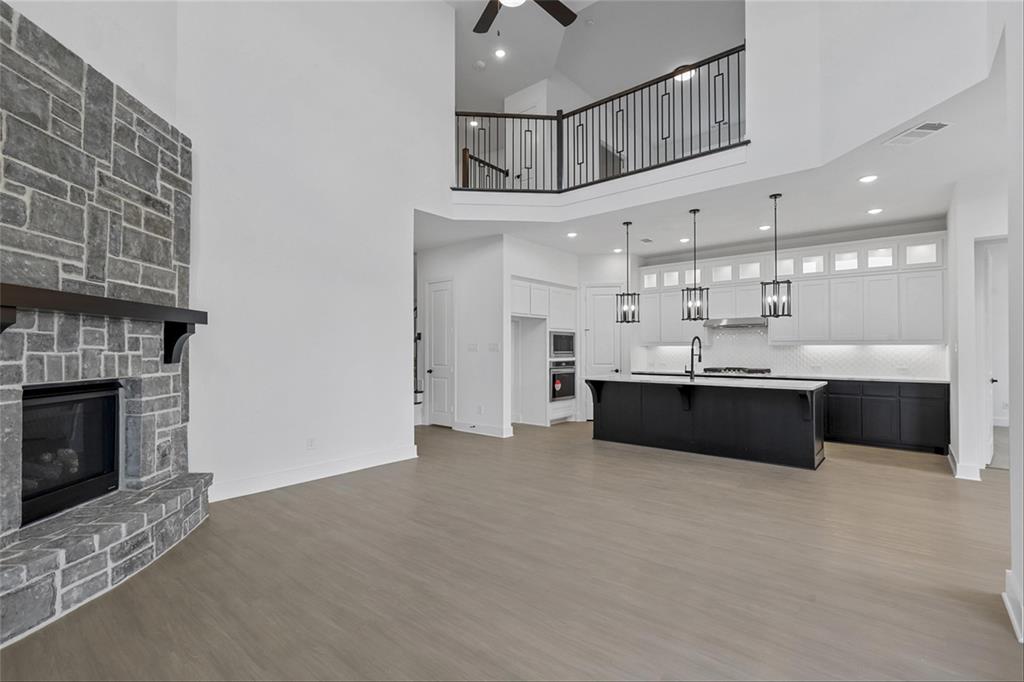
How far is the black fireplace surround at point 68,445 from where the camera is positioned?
8.89 ft

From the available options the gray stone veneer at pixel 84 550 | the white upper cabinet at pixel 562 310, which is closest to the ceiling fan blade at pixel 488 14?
the white upper cabinet at pixel 562 310

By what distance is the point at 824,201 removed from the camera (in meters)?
5.59

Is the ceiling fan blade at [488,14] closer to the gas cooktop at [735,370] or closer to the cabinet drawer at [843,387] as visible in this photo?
the gas cooktop at [735,370]

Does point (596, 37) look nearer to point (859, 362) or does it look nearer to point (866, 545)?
point (859, 362)

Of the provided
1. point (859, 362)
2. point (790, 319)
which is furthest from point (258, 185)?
point (859, 362)

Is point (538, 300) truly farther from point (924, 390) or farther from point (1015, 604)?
point (1015, 604)

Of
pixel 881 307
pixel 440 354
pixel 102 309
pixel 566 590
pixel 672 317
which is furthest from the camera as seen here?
pixel 672 317

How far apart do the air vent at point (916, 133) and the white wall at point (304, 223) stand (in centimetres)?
458

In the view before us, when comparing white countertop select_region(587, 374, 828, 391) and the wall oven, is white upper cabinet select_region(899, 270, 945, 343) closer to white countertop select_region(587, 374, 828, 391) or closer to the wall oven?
white countertop select_region(587, 374, 828, 391)

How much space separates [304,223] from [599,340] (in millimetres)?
5478

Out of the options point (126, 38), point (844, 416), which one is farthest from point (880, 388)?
point (126, 38)

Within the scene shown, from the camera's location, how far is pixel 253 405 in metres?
4.38

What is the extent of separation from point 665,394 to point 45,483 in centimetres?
576

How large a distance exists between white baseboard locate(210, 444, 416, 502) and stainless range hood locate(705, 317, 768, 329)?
5263 millimetres
